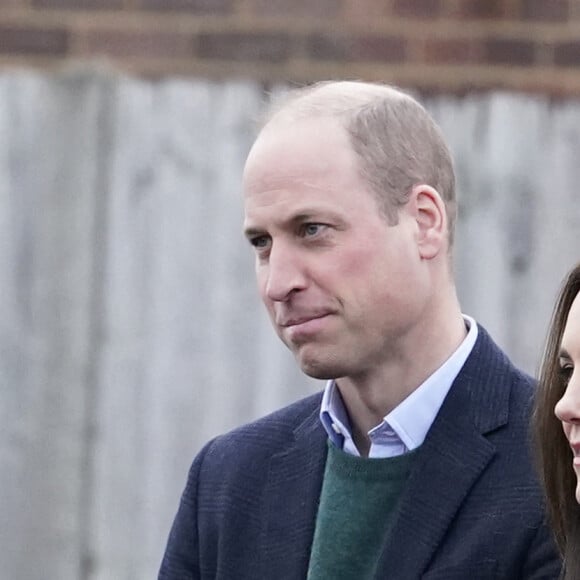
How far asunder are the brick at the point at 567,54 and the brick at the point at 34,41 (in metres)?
1.39

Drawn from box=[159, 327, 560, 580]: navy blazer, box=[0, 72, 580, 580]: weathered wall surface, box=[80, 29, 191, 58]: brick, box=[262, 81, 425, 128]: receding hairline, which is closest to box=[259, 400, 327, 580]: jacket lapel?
box=[159, 327, 560, 580]: navy blazer

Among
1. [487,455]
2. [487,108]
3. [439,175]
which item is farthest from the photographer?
[487,108]

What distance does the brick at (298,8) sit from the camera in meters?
5.13

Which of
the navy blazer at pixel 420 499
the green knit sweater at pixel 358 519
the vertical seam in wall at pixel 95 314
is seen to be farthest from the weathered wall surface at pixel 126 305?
the green knit sweater at pixel 358 519

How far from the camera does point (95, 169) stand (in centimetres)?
511

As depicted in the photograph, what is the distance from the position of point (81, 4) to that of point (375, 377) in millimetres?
2168

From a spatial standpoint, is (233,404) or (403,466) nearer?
(403,466)

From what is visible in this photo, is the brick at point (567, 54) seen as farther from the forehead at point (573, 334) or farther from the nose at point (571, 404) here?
the nose at point (571, 404)

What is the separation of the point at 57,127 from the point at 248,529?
194 centimetres

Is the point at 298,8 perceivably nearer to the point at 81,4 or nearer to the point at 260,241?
the point at 81,4

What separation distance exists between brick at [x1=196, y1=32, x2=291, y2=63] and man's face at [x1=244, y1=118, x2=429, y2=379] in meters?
1.80

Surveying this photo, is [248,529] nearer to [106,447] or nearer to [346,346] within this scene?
[346,346]

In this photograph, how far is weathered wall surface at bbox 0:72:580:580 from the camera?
5.08 meters

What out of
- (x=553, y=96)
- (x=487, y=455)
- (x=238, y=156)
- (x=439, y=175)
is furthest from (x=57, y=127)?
(x=487, y=455)
